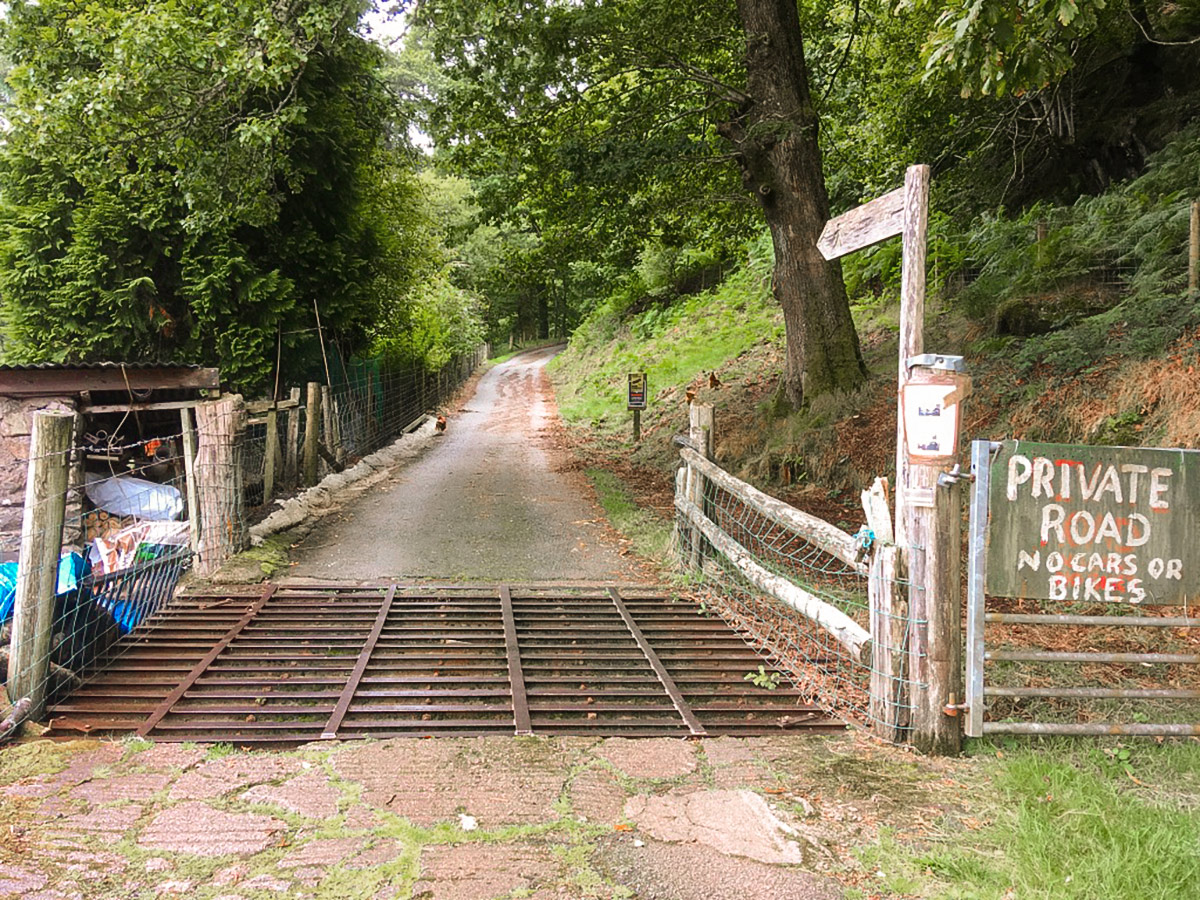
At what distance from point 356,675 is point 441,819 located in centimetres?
182

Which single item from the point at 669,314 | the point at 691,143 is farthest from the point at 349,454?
the point at 669,314

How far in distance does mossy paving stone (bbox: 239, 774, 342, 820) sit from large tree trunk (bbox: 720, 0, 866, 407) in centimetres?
845

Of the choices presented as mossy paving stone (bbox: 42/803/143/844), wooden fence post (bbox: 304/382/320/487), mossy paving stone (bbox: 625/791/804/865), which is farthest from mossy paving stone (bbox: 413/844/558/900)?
wooden fence post (bbox: 304/382/320/487)

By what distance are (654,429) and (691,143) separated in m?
7.14

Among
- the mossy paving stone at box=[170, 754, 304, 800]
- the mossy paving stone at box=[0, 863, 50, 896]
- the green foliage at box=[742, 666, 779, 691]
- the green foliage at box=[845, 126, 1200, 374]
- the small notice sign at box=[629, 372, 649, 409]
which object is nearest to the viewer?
the mossy paving stone at box=[0, 863, 50, 896]

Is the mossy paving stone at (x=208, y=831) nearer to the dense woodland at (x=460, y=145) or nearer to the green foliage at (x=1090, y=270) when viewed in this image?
Result: the green foliage at (x=1090, y=270)

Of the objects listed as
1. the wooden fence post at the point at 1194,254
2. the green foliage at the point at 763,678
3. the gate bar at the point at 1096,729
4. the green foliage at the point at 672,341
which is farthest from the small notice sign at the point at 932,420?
the green foliage at the point at 672,341

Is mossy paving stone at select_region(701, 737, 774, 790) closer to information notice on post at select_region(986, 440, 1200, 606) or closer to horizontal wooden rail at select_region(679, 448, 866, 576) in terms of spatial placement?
horizontal wooden rail at select_region(679, 448, 866, 576)

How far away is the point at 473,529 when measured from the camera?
930 cm

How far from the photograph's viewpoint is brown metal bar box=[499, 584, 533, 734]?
447 cm

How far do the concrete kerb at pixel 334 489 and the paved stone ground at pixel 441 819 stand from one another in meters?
4.63


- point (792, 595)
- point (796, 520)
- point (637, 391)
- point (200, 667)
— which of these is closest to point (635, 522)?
point (796, 520)

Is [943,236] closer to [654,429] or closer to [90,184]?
[654,429]

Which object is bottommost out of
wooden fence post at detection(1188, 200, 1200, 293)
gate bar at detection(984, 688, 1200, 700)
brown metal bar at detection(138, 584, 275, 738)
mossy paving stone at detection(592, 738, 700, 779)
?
mossy paving stone at detection(592, 738, 700, 779)
